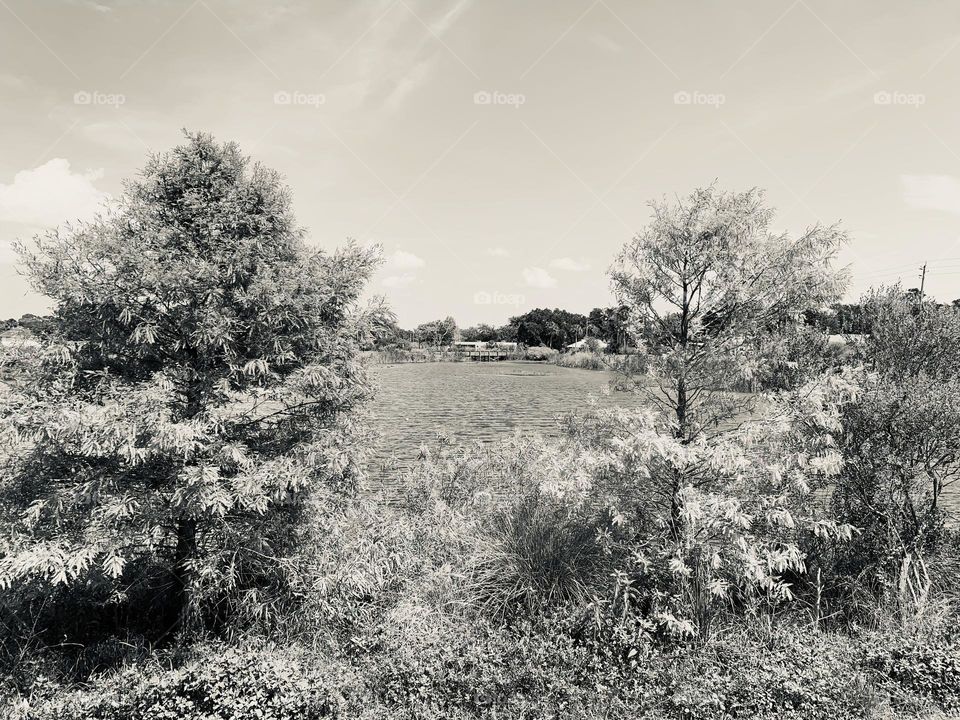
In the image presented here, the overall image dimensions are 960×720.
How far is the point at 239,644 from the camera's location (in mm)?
7410

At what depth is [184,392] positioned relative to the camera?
7.41 metres

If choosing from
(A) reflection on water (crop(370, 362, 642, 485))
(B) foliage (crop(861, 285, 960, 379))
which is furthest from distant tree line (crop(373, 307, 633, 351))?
(B) foliage (crop(861, 285, 960, 379))

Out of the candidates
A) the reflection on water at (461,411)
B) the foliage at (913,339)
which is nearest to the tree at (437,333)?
the reflection on water at (461,411)

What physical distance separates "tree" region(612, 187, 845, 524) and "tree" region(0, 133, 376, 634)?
14.8 feet

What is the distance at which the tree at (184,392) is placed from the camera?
21.8 feet

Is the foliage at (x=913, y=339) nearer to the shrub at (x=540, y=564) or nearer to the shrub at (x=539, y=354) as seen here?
the shrub at (x=540, y=564)

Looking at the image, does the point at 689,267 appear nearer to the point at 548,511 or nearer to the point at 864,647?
the point at 548,511

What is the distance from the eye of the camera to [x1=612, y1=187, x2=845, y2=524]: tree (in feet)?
25.6

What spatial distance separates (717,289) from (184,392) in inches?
305

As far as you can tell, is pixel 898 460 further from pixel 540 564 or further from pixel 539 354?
pixel 539 354

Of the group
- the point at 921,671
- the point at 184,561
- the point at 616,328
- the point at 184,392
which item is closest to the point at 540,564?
the point at 616,328

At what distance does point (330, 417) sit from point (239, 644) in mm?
3273

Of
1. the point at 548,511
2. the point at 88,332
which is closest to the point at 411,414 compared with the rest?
the point at 548,511

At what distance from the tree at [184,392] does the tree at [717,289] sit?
4.52 m
